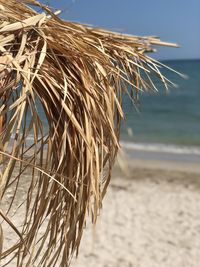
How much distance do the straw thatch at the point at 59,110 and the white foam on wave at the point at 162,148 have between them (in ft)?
28.1

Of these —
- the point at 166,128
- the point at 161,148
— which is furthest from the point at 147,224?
the point at 166,128

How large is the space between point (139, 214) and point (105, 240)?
859 mm

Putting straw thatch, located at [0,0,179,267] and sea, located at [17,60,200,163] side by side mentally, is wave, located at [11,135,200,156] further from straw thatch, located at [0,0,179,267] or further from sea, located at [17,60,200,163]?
straw thatch, located at [0,0,179,267]

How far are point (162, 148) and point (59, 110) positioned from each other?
A: 9.42 metres

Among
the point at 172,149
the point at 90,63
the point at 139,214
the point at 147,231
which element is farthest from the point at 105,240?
the point at 172,149

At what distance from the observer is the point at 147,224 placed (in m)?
4.60

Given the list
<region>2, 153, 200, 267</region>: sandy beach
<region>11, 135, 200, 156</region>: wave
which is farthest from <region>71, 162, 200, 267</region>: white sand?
<region>11, 135, 200, 156</region>: wave

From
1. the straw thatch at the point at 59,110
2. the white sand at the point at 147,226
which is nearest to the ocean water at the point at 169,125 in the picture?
Result: the white sand at the point at 147,226

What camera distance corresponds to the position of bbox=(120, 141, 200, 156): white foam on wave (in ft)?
32.4

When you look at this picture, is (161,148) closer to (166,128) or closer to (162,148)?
(162,148)

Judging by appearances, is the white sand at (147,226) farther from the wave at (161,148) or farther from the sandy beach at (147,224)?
the wave at (161,148)

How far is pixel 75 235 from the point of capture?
3.59 feet

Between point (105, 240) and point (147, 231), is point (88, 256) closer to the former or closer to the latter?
point (105, 240)

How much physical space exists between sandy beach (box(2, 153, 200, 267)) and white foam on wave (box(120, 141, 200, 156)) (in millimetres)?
2934
